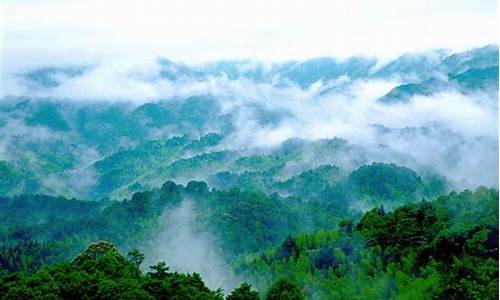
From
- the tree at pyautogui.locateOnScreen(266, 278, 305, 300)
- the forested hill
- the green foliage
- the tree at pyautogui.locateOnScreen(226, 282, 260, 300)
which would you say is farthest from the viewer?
the tree at pyautogui.locateOnScreen(266, 278, 305, 300)

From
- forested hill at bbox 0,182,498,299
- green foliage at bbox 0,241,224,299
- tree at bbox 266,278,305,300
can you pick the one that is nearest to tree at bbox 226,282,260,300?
forested hill at bbox 0,182,498,299

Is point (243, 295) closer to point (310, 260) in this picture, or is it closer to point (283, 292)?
point (283, 292)

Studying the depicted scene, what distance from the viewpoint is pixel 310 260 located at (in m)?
40.1

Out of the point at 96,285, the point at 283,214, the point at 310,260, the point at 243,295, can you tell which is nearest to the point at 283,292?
the point at 243,295

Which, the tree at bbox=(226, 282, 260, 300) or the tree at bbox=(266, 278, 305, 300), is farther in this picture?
the tree at bbox=(266, 278, 305, 300)

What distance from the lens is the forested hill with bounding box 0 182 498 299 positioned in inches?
1081

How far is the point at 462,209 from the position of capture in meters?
38.5

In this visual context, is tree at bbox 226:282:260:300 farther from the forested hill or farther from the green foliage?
the green foliage

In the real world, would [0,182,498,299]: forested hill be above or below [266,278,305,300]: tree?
above

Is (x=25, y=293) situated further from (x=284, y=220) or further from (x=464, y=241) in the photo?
(x=284, y=220)

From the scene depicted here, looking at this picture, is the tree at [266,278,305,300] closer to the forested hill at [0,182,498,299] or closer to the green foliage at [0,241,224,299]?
the forested hill at [0,182,498,299]

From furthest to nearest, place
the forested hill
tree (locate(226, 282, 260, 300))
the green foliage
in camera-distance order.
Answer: tree (locate(226, 282, 260, 300))
the forested hill
the green foliage

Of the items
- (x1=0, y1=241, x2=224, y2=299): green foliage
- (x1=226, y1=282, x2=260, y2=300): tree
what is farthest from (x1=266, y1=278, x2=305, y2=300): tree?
(x1=0, y1=241, x2=224, y2=299): green foliage

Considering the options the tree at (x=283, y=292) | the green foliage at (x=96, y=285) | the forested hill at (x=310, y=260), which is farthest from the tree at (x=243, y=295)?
the tree at (x=283, y=292)
